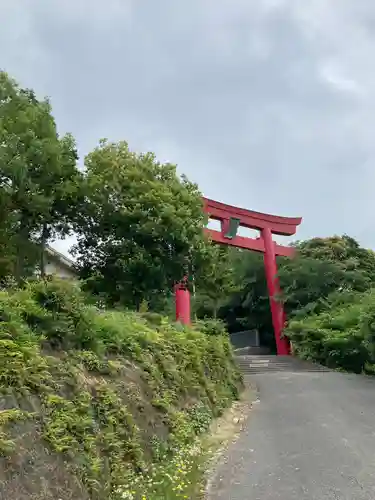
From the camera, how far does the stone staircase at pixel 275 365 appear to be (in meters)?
22.7

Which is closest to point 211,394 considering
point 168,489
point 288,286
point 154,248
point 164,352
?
point 164,352

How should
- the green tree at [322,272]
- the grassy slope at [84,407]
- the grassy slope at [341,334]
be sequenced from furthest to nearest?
the green tree at [322,272] < the grassy slope at [341,334] < the grassy slope at [84,407]

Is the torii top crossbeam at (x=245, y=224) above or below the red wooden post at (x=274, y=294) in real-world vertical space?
above

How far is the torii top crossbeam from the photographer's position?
28562mm

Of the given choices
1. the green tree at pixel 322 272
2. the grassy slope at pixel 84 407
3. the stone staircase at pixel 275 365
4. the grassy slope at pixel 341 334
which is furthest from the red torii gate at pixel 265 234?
the grassy slope at pixel 84 407

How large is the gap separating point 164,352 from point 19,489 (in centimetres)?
547

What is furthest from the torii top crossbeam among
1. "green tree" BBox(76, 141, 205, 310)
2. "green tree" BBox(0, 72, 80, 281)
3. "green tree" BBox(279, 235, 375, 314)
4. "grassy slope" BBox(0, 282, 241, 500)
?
"grassy slope" BBox(0, 282, 241, 500)

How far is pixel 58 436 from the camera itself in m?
4.92

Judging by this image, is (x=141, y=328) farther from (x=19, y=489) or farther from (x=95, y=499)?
(x=19, y=489)

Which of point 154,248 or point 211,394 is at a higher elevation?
point 154,248

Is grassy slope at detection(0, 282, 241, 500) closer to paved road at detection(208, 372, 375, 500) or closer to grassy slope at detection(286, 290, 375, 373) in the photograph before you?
paved road at detection(208, 372, 375, 500)

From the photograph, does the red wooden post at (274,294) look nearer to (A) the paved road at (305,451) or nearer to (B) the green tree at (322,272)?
(B) the green tree at (322,272)

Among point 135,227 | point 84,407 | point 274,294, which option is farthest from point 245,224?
point 84,407

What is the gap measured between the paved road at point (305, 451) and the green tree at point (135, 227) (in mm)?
4658
